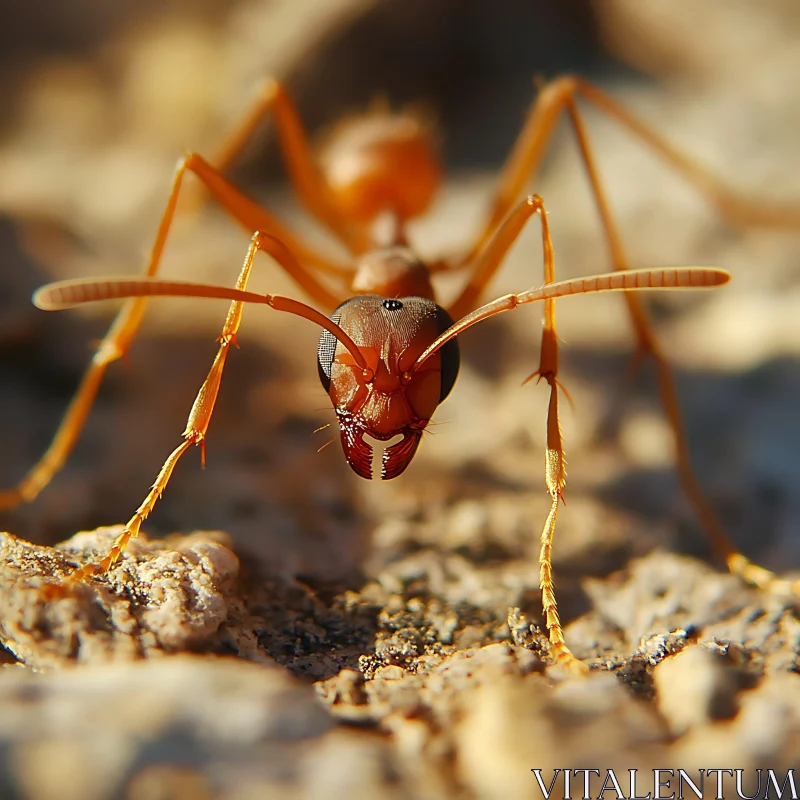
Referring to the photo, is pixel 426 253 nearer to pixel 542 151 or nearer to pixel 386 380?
pixel 542 151

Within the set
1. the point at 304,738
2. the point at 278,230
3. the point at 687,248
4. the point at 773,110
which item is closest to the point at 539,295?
the point at 304,738

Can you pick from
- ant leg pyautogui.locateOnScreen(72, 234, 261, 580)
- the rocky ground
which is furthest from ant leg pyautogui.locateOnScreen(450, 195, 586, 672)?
ant leg pyautogui.locateOnScreen(72, 234, 261, 580)

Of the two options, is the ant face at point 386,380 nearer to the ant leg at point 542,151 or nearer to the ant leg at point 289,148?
the ant leg at point 542,151

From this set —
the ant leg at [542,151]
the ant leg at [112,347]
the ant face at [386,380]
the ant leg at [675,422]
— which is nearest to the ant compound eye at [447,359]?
the ant face at [386,380]

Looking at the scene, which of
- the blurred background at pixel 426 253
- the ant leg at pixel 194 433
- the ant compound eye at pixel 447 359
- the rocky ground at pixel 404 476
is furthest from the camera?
the blurred background at pixel 426 253

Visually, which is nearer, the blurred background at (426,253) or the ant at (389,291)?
the ant at (389,291)
